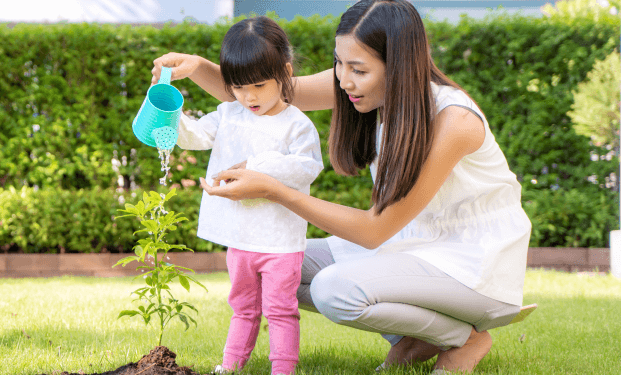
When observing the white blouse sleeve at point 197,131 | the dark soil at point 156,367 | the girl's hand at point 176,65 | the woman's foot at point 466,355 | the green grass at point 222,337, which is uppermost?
the girl's hand at point 176,65

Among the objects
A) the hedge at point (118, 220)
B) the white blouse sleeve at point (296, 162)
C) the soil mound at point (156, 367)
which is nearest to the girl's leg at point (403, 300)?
the white blouse sleeve at point (296, 162)

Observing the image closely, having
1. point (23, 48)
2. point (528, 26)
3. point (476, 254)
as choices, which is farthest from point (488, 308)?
point (23, 48)

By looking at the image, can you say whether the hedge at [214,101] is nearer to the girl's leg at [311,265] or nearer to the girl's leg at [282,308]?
the girl's leg at [311,265]

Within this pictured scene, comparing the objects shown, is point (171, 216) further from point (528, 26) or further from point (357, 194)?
point (528, 26)

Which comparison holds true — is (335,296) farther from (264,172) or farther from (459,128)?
(459,128)

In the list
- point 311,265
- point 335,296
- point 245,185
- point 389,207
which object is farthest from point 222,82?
point 335,296

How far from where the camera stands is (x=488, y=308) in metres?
2.08

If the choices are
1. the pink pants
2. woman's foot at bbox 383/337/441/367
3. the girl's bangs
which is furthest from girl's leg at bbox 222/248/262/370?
the girl's bangs

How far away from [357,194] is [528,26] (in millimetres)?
2470

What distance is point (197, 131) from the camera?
2.24 metres

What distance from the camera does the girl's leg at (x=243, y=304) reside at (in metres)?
2.18

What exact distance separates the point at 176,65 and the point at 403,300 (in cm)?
128

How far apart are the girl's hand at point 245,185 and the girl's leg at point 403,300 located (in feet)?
1.29

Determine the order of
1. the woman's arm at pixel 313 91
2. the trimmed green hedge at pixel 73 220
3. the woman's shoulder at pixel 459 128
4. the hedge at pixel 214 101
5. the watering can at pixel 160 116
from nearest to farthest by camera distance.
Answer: the woman's shoulder at pixel 459 128 < the watering can at pixel 160 116 < the woman's arm at pixel 313 91 < the trimmed green hedge at pixel 73 220 < the hedge at pixel 214 101
